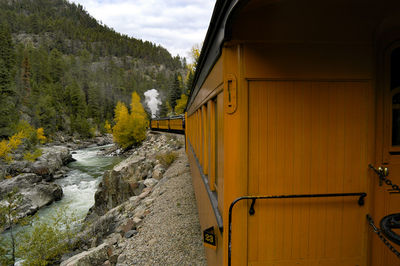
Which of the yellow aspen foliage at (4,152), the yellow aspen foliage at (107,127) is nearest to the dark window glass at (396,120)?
the yellow aspen foliage at (4,152)

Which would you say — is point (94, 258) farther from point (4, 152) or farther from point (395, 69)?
point (4, 152)

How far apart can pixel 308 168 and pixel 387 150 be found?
0.71 m

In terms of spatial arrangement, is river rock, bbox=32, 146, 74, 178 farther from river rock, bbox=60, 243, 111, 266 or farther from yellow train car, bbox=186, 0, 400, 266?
yellow train car, bbox=186, 0, 400, 266

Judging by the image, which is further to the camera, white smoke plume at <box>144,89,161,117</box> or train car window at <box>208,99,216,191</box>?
white smoke plume at <box>144,89,161,117</box>

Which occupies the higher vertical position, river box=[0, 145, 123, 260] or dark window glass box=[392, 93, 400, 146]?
dark window glass box=[392, 93, 400, 146]

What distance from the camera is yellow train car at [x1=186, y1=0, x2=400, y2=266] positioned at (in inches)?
70.0

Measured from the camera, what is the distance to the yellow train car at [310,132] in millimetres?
1778

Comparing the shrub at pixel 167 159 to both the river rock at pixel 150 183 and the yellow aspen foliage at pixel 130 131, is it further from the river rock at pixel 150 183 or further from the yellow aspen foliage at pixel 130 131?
the yellow aspen foliage at pixel 130 131

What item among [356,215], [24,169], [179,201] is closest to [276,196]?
[356,215]

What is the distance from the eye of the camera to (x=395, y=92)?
6.22ft

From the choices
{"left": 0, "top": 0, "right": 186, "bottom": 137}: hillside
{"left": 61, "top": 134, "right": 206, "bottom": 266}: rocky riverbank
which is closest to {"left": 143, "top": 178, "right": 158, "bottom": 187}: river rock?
{"left": 61, "top": 134, "right": 206, "bottom": 266}: rocky riverbank

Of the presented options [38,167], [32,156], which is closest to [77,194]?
[38,167]

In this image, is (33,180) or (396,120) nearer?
(396,120)

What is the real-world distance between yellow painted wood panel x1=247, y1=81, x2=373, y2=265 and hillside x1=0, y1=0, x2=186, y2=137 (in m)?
40.1
